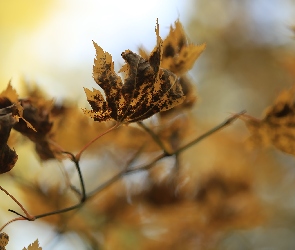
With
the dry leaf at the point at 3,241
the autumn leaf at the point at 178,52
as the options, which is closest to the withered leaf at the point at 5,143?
the dry leaf at the point at 3,241

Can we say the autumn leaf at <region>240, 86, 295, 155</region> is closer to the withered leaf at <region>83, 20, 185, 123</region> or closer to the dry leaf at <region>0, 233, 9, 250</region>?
the withered leaf at <region>83, 20, 185, 123</region>

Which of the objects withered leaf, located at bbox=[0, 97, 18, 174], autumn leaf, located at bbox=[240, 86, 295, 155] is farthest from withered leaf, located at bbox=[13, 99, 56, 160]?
autumn leaf, located at bbox=[240, 86, 295, 155]

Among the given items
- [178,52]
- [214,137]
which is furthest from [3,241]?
[214,137]

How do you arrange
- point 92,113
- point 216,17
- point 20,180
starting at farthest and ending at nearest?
point 216,17 → point 20,180 → point 92,113

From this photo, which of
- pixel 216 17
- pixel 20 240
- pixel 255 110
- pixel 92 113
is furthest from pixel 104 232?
pixel 216 17

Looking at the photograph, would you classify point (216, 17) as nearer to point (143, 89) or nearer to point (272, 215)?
point (272, 215)

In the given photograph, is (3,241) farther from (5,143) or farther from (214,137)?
A: (214,137)

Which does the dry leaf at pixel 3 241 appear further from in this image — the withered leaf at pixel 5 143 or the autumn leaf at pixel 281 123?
the autumn leaf at pixel 281 123
